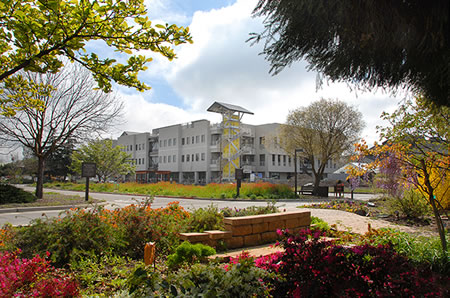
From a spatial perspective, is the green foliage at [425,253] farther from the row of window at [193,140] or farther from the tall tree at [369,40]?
the row of window at [193,140]

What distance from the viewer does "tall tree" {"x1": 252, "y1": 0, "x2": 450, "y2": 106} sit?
2.17 metres

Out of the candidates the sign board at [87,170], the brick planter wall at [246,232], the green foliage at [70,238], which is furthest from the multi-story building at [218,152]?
the green foliage at [70,238]

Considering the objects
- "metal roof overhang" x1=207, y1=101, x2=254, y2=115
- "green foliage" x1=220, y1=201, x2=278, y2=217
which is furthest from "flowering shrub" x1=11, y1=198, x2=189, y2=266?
"metal roof overhang" x1=207, y1=101, x2=254, y2=115

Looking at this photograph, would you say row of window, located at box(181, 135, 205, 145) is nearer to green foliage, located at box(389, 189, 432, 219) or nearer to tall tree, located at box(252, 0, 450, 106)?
green foliage, located at box(389, 189, 432, 219)

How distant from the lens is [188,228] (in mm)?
6117

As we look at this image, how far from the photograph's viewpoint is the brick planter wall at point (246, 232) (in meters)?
5.60

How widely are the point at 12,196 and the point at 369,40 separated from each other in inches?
750

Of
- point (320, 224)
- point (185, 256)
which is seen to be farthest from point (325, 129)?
point (185, 256)

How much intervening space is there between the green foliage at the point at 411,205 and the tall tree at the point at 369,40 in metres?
8.75

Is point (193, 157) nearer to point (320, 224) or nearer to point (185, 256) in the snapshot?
point (320, 224)

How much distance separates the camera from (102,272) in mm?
4180

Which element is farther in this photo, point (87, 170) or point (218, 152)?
point (218, 152)

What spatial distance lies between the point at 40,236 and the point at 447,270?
5592 millimetres

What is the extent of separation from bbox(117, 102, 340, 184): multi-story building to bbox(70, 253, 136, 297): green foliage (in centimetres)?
4781
